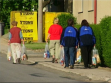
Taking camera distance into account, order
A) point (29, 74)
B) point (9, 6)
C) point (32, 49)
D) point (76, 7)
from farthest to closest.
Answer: point (9, 6) < point (76, 7) < point (32, 49) < point (29, 74)

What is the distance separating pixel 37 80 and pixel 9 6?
27936 mm

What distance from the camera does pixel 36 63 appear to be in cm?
1647

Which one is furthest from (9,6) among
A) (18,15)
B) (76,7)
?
(76,7)

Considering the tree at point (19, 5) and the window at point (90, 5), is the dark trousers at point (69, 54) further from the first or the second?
the tree at point (19, 5)

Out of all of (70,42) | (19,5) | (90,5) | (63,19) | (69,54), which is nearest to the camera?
(70,42)

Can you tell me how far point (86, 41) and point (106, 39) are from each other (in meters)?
0.71

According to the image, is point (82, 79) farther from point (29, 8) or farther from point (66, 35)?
point (29, 8)

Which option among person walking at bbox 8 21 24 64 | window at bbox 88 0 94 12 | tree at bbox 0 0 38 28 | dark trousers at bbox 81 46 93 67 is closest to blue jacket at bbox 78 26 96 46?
dark trousers at bbox 81 46 93 67

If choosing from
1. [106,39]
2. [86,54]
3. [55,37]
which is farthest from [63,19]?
[106,39]

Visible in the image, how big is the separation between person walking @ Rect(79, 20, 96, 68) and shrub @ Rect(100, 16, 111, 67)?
34 centimetres

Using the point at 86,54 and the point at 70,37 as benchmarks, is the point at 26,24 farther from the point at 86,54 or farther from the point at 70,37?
the point at 70,37

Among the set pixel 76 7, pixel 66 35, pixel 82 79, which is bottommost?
pixel 82 79

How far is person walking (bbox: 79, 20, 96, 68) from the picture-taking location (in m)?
14.1

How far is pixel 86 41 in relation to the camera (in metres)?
14.1
